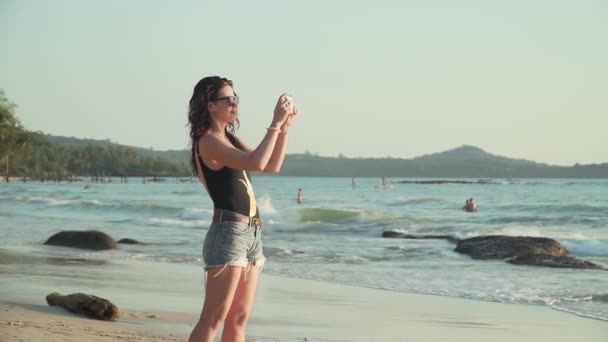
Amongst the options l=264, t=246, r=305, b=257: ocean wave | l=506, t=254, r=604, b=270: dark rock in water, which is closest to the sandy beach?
l=506, t=254, r=604, b=270: dark rock in water

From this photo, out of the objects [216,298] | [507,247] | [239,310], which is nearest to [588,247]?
[507,247]

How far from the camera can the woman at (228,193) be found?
4.11 m

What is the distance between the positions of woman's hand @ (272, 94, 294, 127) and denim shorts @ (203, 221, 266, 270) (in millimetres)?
516

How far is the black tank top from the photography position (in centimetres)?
423

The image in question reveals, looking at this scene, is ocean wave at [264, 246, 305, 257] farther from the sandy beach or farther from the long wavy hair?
the long wavy hair

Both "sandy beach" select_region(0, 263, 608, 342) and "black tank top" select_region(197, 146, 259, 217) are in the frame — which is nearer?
"black tank top" select_region(197, 146, 259, 217)

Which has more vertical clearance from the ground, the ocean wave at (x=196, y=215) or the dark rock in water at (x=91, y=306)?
the dark rock in water at (x=91, y=306)

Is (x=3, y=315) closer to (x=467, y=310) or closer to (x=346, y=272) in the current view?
(x=467, y=310)

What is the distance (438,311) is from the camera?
985 cm

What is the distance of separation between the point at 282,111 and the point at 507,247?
1489 cm

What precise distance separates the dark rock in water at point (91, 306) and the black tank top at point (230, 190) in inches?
164

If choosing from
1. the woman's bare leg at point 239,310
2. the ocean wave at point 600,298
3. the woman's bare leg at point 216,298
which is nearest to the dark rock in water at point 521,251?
the ocean wave at point 600,298

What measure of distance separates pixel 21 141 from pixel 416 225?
55.2 m

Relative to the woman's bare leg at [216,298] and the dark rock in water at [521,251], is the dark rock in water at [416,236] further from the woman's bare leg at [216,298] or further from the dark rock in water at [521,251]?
the woman's bare leg at [216,298]
